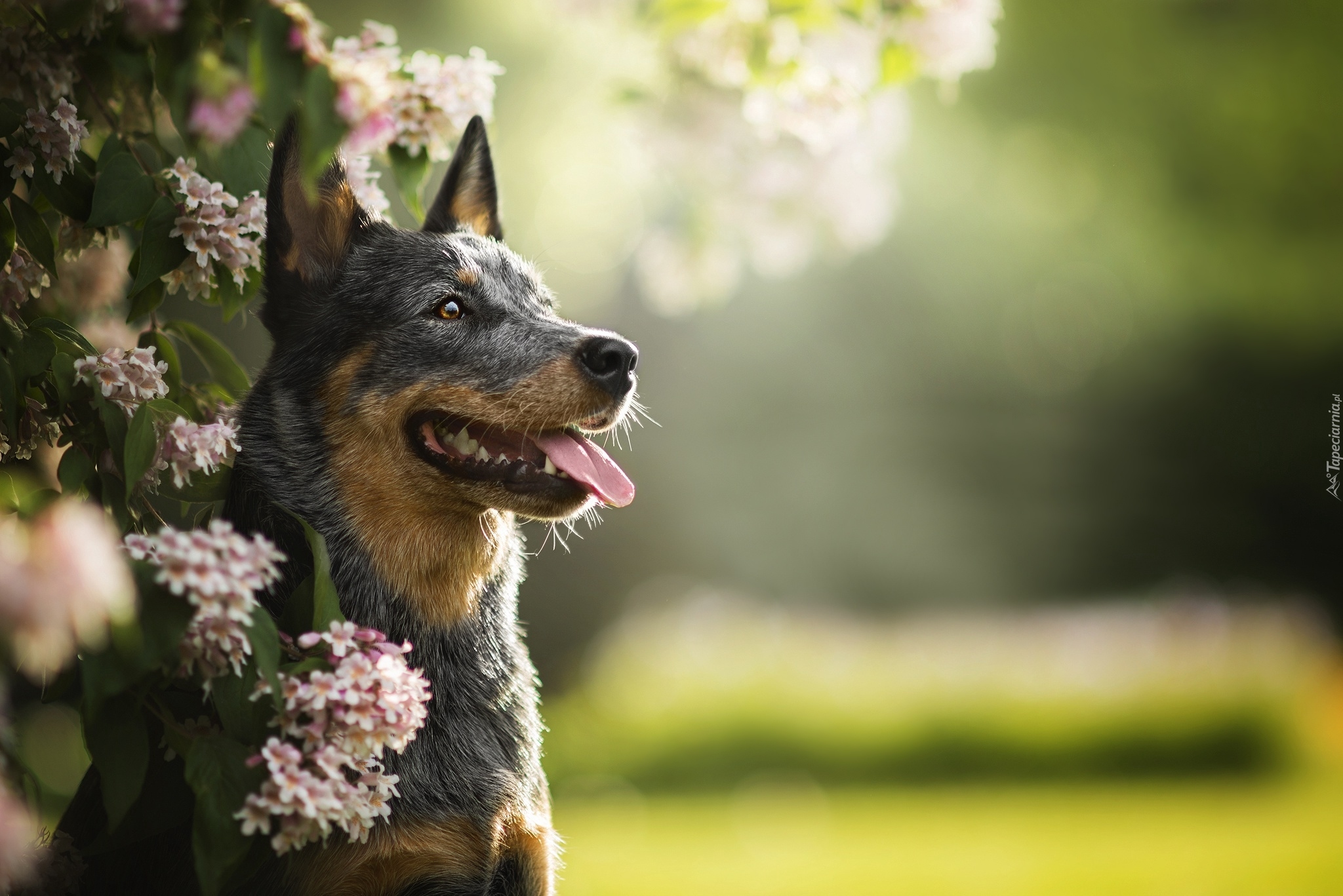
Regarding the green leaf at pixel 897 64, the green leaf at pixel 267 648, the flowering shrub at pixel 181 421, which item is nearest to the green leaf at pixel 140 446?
the flowering shrub at pixel 181 421

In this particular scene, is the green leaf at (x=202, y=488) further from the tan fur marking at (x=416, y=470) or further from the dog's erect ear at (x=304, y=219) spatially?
the dog's erect ear at (x=304, y=219)

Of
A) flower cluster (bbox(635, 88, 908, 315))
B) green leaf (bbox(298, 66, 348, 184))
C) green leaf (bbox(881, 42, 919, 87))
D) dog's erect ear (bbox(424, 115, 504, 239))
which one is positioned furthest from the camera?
flower cluster (bbox(635, 88, 908, 315))

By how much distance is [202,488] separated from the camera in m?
2.15

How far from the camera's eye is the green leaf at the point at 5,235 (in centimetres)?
208

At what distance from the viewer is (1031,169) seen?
9.16m

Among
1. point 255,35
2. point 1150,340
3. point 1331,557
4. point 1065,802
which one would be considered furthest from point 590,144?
point 1331,557

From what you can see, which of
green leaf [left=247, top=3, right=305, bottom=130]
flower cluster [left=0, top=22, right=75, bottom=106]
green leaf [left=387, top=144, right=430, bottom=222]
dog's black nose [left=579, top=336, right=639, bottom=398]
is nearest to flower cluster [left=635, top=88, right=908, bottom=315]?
green leaf [left=387, top=144, right=430, bottom=222]

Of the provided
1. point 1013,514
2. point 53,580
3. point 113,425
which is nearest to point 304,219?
point 113,425

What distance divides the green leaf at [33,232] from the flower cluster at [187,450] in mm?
476

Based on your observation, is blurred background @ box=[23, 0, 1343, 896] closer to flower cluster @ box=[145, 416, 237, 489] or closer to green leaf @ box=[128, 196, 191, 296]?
green leaf @ box=[128, 196, 191, 296]

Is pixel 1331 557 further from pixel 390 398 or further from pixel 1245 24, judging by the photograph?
pixel 390 398

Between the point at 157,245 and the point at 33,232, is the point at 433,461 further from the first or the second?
the point at 33,232

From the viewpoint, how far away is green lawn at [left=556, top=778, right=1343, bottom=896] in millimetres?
4723

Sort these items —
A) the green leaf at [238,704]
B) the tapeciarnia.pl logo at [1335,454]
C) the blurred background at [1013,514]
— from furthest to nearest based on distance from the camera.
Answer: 1. the tapeciarnia.pl logo at [1335,454]
2. the blurred background at [1013,514]
3. the green leaf at [238,704]
